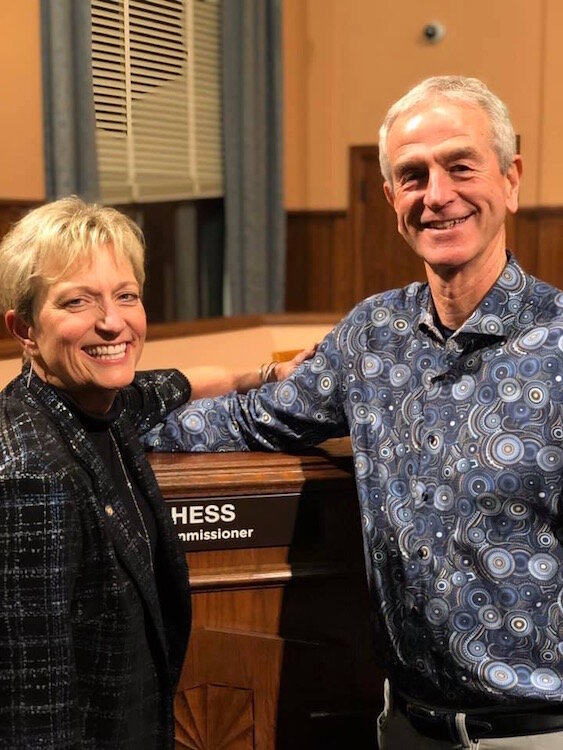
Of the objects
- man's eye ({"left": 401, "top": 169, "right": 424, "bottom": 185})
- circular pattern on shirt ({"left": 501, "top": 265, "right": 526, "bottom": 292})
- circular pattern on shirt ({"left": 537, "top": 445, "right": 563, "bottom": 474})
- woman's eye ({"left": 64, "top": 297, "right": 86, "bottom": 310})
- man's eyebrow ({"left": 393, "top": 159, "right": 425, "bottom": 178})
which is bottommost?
circular pattern on shirt ({"left": 537, "top": 445, "right": 563, "bottom": 474})

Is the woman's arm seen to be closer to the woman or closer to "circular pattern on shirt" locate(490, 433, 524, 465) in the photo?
the woman

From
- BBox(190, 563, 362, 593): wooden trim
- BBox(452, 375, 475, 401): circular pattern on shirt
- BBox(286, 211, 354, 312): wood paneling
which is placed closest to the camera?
BBox(452, 375, 475, 401): circular pattern on shirt

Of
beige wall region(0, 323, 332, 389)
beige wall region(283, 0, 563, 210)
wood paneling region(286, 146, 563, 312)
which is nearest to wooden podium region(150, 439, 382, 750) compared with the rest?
beige wall region(0, 323, 332, 389)

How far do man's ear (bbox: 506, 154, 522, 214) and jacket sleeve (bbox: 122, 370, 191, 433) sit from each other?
0.62 m

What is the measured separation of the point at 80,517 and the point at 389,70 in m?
5.66

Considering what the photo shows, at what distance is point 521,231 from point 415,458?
16.9 feet

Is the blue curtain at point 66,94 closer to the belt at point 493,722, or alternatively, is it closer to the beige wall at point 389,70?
the beige wall at point 389,70

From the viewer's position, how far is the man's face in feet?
4.59

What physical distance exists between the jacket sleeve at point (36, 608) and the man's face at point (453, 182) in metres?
0.63

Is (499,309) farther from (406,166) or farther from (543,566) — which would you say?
(543,566)

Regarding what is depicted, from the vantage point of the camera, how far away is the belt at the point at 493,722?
4.24 ft

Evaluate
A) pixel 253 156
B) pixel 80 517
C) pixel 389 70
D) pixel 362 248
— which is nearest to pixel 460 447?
pixel 80 517

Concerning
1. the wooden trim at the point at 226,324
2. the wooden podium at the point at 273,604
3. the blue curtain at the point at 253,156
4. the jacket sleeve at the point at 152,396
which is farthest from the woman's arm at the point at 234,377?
the blue curtain at the point at 253,156

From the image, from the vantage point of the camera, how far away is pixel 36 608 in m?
1.15
